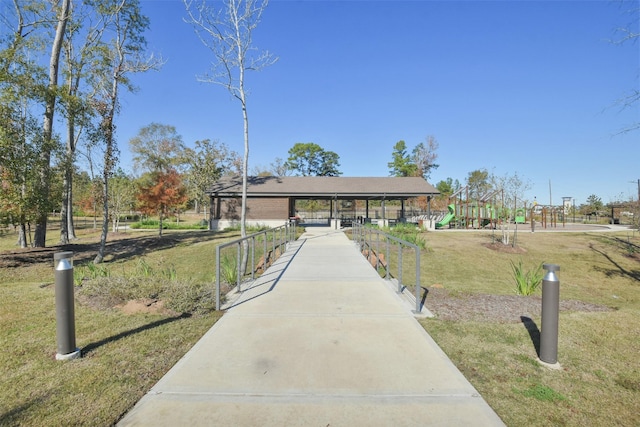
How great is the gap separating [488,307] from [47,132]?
13.7 metres

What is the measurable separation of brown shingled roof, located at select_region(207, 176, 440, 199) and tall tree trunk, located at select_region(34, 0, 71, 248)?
451 inches

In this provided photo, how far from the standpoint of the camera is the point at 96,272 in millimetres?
6473

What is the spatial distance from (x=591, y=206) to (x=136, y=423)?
183 feet

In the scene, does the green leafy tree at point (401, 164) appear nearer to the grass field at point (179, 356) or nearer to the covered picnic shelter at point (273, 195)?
the covered picnic shelter at point (273, 195)

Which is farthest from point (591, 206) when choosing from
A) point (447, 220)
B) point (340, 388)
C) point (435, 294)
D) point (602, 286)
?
point (340, 388)

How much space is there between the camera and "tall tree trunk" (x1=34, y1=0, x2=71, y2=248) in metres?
9.38

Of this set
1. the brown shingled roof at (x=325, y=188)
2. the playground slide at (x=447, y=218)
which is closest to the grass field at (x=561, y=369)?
the brown shingled roof at (x=325, y=188)

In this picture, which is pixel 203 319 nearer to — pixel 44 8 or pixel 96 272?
pixel 96 272

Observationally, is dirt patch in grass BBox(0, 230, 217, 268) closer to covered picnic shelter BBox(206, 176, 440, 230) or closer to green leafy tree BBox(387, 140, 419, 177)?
covered picnic shelter BBox(206, 176, 440, 230)

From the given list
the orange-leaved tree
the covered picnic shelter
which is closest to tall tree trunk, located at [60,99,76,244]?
the orange-leaved tree

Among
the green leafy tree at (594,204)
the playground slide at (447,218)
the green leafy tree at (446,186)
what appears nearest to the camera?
the playground slide at (447,218)

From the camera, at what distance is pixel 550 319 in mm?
2965

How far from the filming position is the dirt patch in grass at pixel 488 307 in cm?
429

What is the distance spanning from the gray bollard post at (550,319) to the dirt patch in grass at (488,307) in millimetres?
1182
